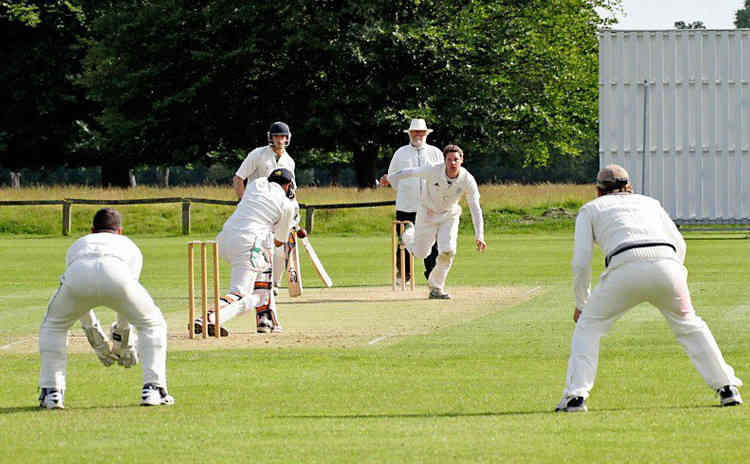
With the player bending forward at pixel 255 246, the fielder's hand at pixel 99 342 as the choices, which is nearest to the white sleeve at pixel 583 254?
the fielder's hand at pixel 99 342

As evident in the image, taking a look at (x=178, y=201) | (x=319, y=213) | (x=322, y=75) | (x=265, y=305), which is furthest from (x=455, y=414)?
(x=322, y=75)

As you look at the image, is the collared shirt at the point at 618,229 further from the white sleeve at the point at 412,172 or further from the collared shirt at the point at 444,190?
the white sleeve at the point at 412,172

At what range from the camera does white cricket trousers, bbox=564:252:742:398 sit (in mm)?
7379

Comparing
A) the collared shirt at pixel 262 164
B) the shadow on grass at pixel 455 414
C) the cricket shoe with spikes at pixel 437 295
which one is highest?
the collared shirt at pixel 262 164

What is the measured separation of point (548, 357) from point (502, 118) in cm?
3603

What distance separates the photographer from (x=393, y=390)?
338 inches

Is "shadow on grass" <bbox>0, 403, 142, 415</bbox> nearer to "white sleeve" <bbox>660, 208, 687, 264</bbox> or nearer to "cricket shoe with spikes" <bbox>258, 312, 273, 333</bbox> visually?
"white sleeve" <bbox>660, 208, 687, 264</bbox>

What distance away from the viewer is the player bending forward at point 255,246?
1169 cm

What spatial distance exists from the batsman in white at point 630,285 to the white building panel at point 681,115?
22.5 meters

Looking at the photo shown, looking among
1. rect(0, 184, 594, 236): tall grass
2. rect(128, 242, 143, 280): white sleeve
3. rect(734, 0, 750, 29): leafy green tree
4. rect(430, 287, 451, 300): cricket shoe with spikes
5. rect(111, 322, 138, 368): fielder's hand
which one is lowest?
rect(0, 184, 594, 236): tall grass

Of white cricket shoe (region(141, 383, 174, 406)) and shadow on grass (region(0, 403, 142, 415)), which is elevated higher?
white cricket shoe (region(141, 383, 174, 406))

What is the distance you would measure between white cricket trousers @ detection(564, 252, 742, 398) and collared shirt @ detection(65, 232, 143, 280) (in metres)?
2.61

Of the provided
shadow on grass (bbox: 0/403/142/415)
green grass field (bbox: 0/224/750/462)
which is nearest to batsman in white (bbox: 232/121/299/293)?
green grass field (bbox: 0/224/750/462)

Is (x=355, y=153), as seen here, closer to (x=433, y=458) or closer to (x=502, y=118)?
(x=502, y=118)
